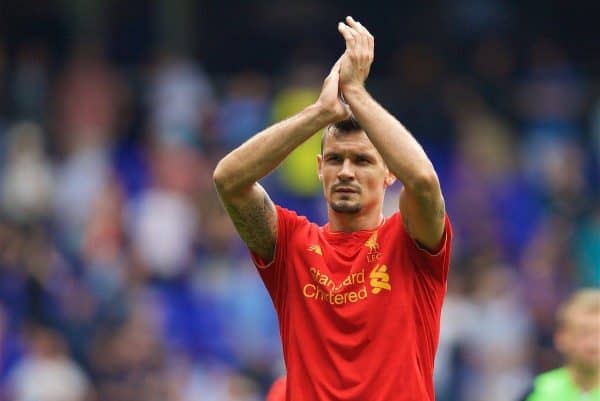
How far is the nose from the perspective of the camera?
256 inches

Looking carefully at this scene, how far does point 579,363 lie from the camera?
23.7ft

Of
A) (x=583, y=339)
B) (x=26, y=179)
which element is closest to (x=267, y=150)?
(x=583, y=339)

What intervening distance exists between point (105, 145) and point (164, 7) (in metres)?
2.70

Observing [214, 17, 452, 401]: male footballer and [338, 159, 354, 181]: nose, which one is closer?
[214, 17, 452, 401]: male footballer

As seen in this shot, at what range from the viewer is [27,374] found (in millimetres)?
13234

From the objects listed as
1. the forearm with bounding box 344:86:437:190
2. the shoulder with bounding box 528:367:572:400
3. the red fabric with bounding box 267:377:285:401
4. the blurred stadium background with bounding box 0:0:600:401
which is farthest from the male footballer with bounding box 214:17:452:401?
the blurred stadium background with bounding box 0:0:600:401

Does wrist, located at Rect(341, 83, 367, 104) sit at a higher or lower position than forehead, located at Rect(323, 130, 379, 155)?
higher

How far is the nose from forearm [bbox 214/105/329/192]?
299 millimetres

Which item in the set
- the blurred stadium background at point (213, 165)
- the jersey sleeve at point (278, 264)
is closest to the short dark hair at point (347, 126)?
the jersey sleeve at point (278, 264)

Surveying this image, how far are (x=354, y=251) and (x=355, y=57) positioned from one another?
805 millimetres

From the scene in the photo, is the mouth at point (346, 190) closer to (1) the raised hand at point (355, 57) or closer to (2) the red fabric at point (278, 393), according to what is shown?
(1) the raised hand at point (355, 57)

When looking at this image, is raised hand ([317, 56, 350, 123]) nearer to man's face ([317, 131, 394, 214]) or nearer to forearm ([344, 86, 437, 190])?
forearm ([344, 86, 437, 190])

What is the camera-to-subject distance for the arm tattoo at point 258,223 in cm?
653

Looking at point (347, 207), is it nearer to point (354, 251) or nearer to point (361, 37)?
point (354, 251)
